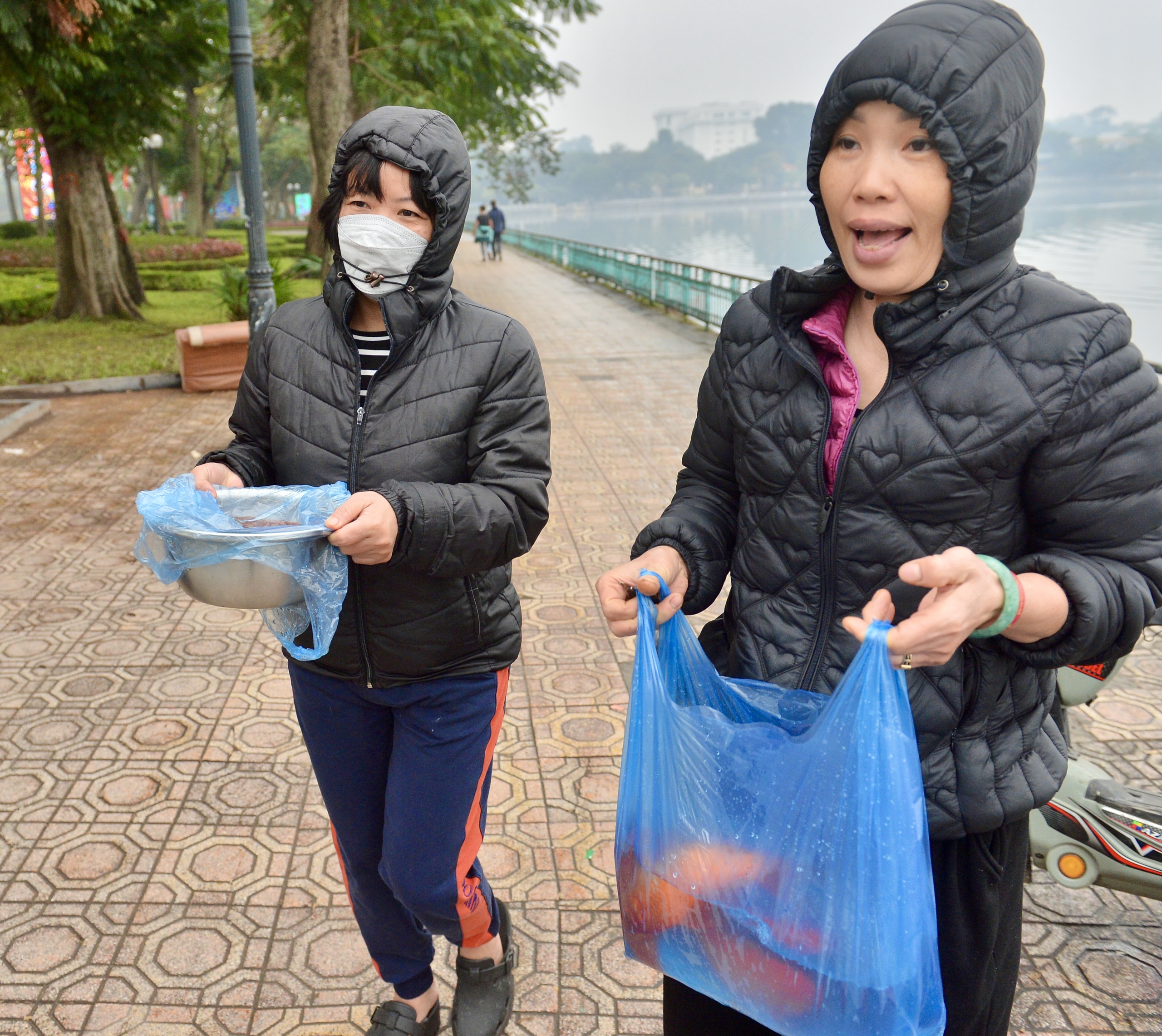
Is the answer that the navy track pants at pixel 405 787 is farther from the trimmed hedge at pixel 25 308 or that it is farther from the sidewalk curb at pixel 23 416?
the trimmed hedge at pixel 25 308

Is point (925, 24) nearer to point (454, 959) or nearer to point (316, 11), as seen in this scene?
point (454, 959)

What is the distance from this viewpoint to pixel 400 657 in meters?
2.11

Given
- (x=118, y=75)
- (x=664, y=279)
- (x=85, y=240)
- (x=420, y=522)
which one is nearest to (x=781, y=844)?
(x=420, y=522)

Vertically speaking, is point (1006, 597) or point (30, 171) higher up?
point (1006, 597)

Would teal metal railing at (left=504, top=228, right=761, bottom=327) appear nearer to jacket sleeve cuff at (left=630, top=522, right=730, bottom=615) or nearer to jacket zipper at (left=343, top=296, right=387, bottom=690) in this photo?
jacket zipper at (left=343, top=296, right=387, bottom=690)

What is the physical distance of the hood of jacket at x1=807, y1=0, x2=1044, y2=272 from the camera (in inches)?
54.0

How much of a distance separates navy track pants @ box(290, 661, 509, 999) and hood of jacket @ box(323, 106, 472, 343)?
2.56 feet

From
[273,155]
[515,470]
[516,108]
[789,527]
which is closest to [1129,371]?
[789,527]

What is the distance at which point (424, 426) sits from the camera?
206 cm

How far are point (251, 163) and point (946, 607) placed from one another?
31.9 ft

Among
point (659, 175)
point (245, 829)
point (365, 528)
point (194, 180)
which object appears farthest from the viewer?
point (659, 175)

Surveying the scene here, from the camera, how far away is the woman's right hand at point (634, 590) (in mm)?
1678

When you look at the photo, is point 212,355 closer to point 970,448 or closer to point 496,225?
point 970,448

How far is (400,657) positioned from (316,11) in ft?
45.6
